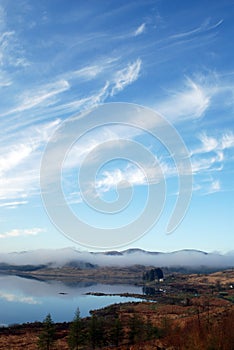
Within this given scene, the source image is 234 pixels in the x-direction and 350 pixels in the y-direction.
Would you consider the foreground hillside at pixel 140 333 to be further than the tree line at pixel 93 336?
No

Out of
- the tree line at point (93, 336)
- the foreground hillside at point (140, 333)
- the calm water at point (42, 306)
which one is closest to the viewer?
the foreground hillside at point (140, 333)

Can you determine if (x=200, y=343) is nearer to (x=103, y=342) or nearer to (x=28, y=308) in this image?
(x=103, y=342)

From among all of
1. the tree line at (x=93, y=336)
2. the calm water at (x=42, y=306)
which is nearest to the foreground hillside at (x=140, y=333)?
the tree line at (x=93, y=336)

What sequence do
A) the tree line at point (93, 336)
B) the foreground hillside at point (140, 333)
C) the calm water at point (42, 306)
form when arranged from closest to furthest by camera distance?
the foreground hillside at point (140, 333)
the tree line at point (93, 336)
the calm water at point (42, 306)

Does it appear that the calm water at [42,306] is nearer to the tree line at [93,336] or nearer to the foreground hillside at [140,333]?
the foreground hillside at [140,333]

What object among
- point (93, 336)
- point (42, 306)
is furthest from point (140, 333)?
point (42, 306)

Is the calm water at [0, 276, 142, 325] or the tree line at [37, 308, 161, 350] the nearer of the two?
the tree line at [37, 308, 161, 350]

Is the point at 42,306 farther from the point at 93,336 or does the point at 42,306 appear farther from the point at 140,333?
the point at 140,333

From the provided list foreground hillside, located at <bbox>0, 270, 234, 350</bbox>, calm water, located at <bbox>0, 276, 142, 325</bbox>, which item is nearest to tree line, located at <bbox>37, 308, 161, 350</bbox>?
foreground hillside, located at <bbox>0, 270, 234, 350</bbox>

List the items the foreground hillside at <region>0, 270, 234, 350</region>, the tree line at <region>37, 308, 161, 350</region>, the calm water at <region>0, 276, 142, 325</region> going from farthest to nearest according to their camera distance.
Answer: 1. the calm water at <region>0, 276, 142, 325</region>
2. the tree line at <region>37, 308, 161, 350</region>
3. the foreground hillside at <region>0, 270, 234, 350</region>

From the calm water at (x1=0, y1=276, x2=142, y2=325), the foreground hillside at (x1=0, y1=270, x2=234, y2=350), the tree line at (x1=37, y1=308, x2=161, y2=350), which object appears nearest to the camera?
the foreground hillside at (x1=0, y1=270, x2=234, y2=350)

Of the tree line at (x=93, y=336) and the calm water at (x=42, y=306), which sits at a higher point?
the tree line at (x=93, y=336)

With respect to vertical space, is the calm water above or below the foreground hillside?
below

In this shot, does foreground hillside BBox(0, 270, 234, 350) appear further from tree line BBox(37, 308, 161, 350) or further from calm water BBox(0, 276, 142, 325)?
calm water BBox(0, 276, 142, 325)
